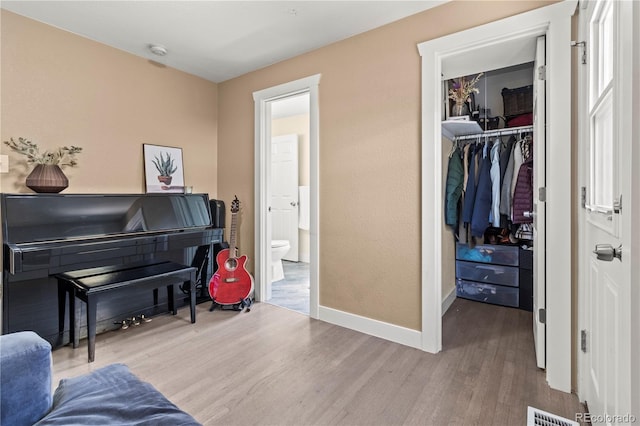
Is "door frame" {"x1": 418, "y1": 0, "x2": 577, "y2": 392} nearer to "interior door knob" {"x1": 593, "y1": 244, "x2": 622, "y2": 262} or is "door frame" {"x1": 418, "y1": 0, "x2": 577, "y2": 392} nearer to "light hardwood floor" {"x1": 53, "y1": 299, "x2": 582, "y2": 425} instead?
"light hardwood floor" {"x1": 53, "y1": 299, "x2": 582, "y2": 425}

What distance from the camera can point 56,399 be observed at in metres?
1.05

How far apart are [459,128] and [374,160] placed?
3.60 feet

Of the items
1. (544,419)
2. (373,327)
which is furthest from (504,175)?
(544,419)

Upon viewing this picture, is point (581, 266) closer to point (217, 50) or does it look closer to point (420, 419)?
point (420, 419)

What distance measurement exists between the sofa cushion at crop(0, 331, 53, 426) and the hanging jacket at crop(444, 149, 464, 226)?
299cm

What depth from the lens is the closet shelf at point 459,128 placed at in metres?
2.76

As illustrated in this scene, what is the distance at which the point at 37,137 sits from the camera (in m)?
2.32

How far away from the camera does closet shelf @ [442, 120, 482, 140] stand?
2.76 m

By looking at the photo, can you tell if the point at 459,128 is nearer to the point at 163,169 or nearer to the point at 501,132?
the point at 501,132

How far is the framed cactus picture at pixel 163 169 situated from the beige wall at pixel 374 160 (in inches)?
52.0

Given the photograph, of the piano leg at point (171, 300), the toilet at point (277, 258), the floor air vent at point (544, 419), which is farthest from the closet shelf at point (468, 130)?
the piano leg at point (171, 300)

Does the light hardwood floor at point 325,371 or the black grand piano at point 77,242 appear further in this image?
the black grand piano at point 77,242

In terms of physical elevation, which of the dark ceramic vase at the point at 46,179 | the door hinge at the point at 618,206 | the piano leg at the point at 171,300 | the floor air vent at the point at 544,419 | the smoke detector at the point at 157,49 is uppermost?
the smoke detector at the point at 157,49

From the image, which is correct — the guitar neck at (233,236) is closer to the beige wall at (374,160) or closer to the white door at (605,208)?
the beige wall at (374,160)
